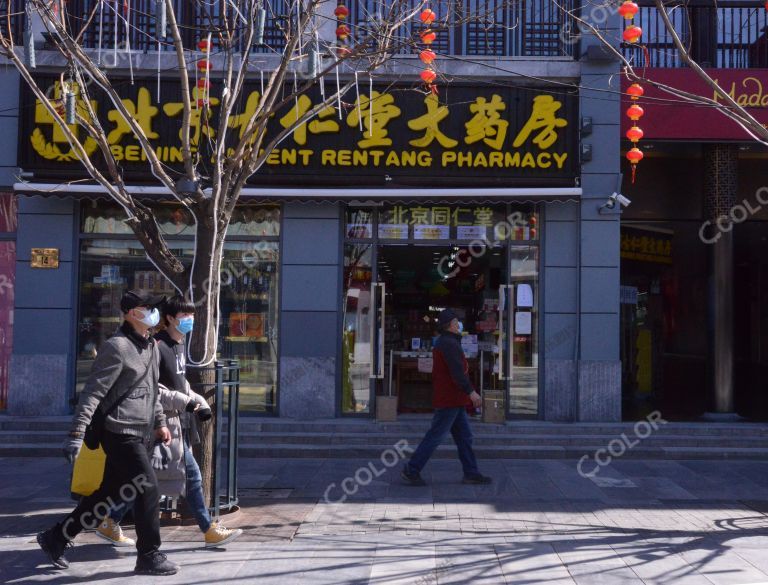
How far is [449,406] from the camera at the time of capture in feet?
28.7

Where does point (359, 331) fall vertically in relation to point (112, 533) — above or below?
above

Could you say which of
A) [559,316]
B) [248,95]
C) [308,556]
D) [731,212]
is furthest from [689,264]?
[308,556]

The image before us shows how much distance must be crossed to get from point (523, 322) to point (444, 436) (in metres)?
3.93

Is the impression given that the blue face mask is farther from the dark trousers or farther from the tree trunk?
the dark trousers

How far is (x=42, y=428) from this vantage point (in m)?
11.4

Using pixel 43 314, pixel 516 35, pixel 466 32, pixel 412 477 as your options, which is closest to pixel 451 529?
pixel 412 477

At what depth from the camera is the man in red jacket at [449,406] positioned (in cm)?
874

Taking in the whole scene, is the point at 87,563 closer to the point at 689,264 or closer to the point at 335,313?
the point at 335,313

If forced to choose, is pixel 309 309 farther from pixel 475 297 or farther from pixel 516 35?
pixel 516 35

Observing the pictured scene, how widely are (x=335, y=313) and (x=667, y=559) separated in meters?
6.71

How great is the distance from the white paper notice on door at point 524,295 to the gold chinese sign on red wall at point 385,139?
1588 millimetres

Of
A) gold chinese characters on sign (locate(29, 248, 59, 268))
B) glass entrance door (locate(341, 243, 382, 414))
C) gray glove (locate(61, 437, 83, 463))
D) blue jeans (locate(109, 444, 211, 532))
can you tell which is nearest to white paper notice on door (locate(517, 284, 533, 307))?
glass entrance door (locate(341, 243, 382, 414))

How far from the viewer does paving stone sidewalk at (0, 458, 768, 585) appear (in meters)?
5.92

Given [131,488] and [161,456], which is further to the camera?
[161,456]
